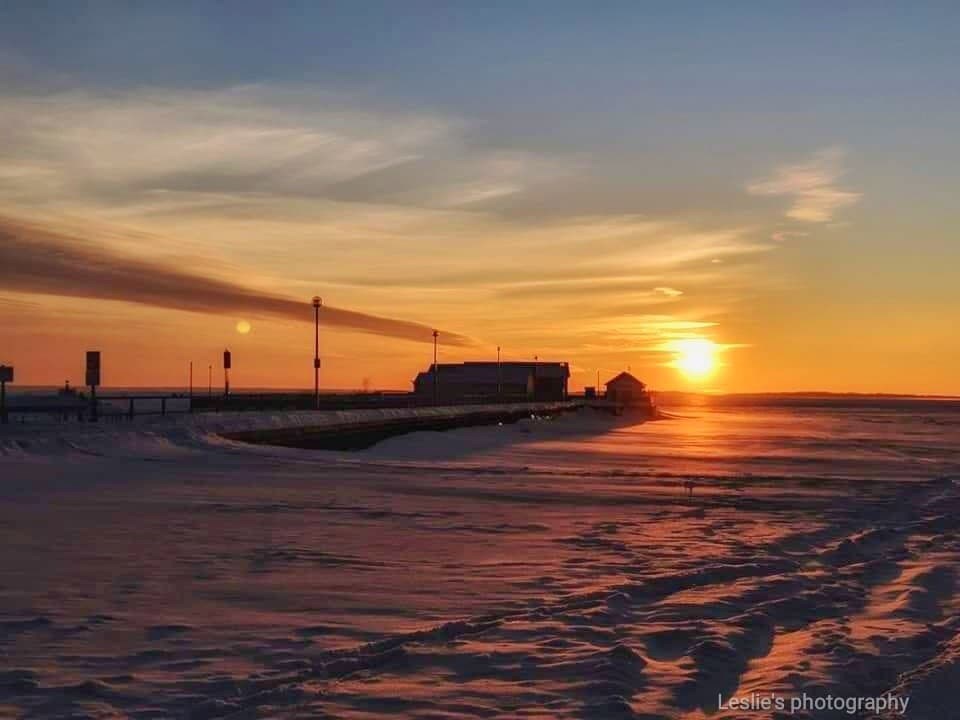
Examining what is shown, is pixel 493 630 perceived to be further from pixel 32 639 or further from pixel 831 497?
pixel 831 497

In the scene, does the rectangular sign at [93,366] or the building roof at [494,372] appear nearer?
the rectangular sign at [93,366]

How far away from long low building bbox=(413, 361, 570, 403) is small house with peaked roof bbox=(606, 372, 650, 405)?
633 centimetres

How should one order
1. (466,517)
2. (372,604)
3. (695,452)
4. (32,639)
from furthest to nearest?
(695,452), (466,517), (372,604), (32,639)

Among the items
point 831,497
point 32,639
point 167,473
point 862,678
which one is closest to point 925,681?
point 862,678

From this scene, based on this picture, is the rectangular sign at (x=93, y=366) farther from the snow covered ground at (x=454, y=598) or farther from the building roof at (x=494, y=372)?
the building roof at (x=494, y=372)

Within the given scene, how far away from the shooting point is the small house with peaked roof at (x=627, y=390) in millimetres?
141625

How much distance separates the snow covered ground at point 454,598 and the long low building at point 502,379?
108m

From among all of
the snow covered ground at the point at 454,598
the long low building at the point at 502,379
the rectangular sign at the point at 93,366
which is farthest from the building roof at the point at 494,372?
the snow covered ground at the point at 454,598

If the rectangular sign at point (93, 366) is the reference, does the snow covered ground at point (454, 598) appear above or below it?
below

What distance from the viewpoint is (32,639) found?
33.0 feet

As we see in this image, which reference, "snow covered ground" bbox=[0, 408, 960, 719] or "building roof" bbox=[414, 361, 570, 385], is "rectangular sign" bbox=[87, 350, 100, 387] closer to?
"snow covered ground" bbox=[0, 408, 960, 719]

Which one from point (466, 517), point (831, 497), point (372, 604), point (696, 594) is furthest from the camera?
point (831, 497)

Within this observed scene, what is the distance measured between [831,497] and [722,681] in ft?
61.5

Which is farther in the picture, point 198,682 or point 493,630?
point 493,630
